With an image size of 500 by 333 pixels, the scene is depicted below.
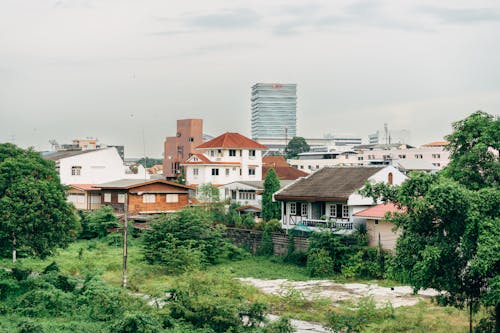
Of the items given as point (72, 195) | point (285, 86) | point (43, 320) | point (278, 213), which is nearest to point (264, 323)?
point (43, 320)

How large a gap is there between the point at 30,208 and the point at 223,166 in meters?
33.0

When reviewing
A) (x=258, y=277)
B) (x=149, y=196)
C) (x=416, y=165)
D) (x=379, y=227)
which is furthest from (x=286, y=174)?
(x=258, y=277)

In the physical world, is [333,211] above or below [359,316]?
above

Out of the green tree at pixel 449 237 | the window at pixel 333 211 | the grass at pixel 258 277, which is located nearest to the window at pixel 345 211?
the window at pixel 333 211


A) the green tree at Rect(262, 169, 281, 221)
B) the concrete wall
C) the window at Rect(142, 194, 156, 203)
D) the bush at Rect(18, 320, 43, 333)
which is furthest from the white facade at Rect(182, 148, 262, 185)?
the bush at Rect(18, 320, 43, 333)

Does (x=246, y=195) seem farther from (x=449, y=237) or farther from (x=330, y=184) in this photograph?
(x=449, y=237)

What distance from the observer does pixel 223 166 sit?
57969 millimetres

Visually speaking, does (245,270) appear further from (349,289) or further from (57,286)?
(57,286)

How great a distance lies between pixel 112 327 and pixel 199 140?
62.6 metres

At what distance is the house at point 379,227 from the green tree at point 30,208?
45.0ft

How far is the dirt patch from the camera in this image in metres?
25.0

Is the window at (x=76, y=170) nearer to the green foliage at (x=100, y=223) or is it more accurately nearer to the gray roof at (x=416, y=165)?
the green foliage at (x=100, y=223)

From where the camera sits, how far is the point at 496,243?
52.3 ft

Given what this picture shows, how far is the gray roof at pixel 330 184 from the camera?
3494 cm
